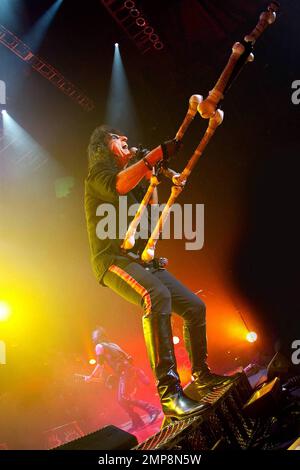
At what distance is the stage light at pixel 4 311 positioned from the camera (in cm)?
1051

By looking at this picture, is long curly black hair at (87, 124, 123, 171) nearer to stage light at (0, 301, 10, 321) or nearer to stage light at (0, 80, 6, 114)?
stage light at (0, 80, 6, 114)

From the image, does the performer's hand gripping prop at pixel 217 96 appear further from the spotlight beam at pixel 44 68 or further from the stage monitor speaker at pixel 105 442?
the spotlight beam at pixel 44 68

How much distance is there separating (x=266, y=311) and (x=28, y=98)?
7947mm

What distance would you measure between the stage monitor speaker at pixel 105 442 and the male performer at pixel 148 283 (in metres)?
0.39

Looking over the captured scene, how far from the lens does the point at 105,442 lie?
6.21 feet

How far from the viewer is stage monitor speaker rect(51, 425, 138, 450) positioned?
6.07ft

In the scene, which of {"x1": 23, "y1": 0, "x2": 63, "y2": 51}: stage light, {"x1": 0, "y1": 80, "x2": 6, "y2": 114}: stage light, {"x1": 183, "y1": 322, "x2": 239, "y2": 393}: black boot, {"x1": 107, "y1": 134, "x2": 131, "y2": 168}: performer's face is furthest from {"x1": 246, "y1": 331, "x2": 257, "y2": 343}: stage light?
{"x1": 23, "y1": 0, "x2": 63, "y2": 51}: stage light

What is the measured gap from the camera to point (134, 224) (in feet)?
9.49

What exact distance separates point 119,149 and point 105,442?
249 centimetres

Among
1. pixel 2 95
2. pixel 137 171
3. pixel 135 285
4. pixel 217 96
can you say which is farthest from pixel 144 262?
pixel 2 95

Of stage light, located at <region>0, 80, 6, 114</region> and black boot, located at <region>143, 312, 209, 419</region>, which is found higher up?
stage light, located at <region>0, 80, 6, 114</region>

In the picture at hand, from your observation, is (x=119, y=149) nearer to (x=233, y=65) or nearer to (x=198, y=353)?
(x=233, y=65)
